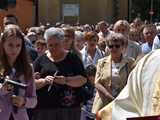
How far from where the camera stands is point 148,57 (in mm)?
Result: 3186

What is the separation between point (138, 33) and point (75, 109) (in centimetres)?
634

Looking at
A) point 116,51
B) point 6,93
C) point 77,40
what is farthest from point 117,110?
point 77,40

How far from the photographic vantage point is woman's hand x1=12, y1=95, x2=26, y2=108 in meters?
5.14

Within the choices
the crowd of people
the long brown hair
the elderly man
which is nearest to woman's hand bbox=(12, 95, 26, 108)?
the crowd of people

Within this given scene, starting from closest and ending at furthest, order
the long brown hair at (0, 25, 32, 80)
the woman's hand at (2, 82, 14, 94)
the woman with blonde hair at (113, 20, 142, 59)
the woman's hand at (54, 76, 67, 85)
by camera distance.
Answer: the woman's hand at (2, 82, 14, 94) < the long brown hair at (0, 25, 32, 80) < the woman's hand at (54, 76, 67, 85) < the woman with blonde hair at (113, 20, 142, 59)

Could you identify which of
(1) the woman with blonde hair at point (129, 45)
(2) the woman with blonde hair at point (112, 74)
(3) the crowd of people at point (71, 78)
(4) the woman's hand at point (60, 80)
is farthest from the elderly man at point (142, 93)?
(1) the woman with blonde hair at point (129, 45)

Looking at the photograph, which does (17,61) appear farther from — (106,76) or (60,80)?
(106,76)

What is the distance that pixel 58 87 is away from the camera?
6.41 meters

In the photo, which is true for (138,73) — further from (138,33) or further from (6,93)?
(138,33)

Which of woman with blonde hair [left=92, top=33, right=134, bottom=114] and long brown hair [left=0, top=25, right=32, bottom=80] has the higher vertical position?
long brown hair [left=0, top=25, right=32, bottom=80]

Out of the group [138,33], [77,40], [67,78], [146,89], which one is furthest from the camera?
[138,33]

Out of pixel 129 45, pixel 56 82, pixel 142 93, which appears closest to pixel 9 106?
pixel 56 82

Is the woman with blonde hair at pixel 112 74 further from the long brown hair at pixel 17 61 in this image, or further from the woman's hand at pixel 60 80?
the long brown hair at pixel 17 61

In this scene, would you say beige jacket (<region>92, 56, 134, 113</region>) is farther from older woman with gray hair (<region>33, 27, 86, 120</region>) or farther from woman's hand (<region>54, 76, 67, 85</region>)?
woman's hand (<region>54, 76, 67, 85</region>)
